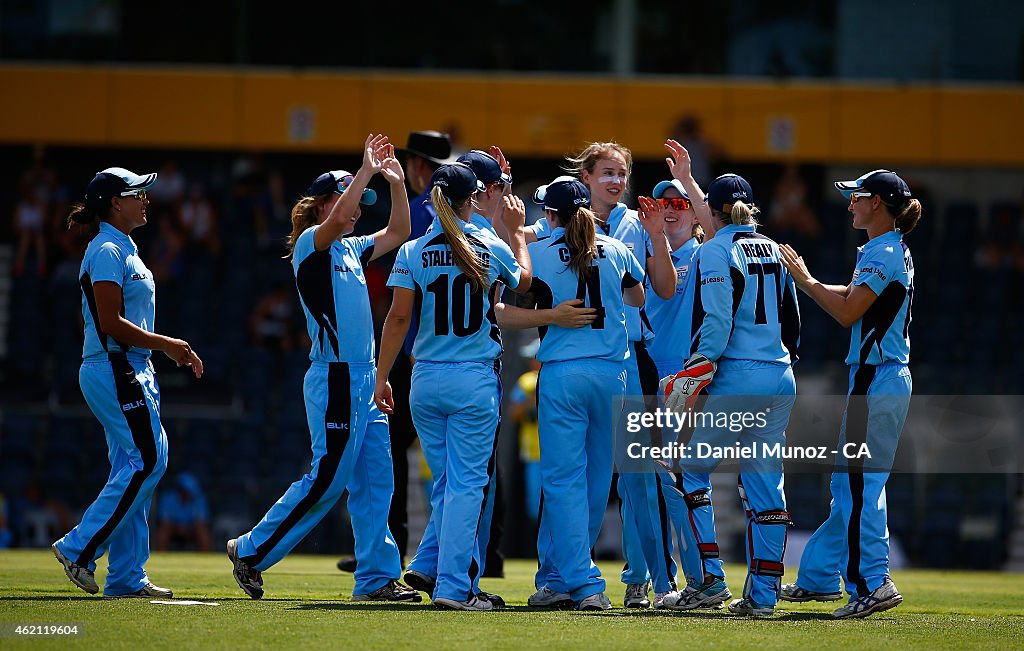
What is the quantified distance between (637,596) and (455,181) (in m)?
2.66

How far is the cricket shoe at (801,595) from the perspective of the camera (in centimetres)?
760

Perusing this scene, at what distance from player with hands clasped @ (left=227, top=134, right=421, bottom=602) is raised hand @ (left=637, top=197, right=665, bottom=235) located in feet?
4.59

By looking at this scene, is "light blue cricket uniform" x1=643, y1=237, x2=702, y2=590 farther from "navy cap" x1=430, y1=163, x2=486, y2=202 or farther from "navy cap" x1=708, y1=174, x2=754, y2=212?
"navy cap" x1=430, y1=163, x2=486, y2=202

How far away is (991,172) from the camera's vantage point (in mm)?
22625

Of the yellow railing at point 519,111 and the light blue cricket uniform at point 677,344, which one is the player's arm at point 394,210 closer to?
the light blue cricket uniform at point 677,344

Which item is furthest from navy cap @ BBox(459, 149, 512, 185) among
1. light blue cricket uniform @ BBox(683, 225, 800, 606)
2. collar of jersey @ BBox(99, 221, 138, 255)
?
collar of jersey @ BBox(99, 221, 138, 255)

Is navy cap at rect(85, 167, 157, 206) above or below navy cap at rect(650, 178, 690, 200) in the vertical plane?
below

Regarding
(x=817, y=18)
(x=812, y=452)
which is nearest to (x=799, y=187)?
(x=817, y=18)

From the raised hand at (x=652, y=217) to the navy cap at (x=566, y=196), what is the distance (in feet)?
1.78

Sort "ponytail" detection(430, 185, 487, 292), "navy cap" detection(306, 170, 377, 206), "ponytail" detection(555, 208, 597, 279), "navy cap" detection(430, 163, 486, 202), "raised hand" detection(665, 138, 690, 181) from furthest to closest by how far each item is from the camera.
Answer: "raised hand" detection(665, 138, 690, 181), "navy cap" detection(306, 170, 377, 206), "ponytail" detection(555, 208, 597, 279), "navy cap" detection(430, 163, 486, 202), "ponytail" detection(430, 185, 487, 292)

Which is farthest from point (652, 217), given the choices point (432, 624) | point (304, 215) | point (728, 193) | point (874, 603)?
point (432, 624)

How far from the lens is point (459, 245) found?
278 inches

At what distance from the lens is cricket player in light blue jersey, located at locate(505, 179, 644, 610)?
723 cm

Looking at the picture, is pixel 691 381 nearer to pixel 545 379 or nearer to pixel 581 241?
pixel 545 379
